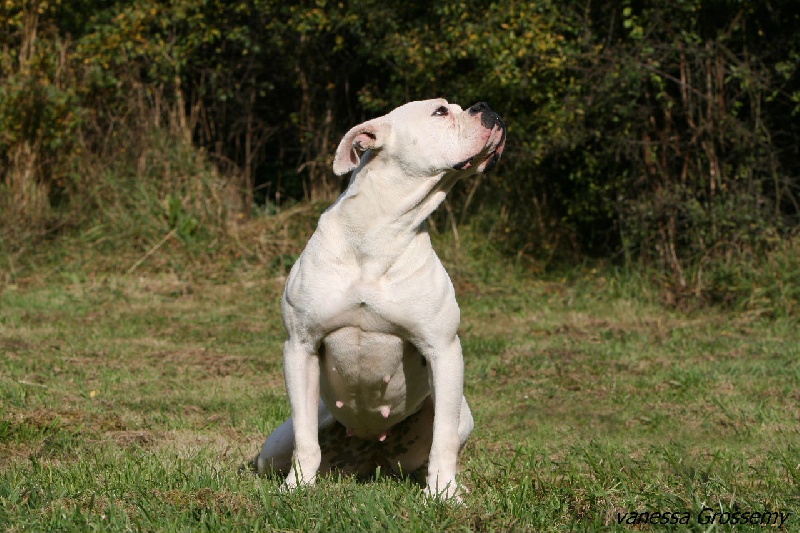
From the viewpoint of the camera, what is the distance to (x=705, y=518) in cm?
310

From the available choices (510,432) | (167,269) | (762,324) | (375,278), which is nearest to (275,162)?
(167,269)

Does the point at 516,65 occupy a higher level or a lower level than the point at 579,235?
higher

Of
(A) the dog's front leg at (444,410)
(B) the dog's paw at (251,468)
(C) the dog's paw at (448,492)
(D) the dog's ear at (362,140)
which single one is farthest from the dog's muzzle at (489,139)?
(B) the dog's paw at (251,468)

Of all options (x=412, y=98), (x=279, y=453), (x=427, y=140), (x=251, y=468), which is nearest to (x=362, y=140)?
(x=427, y=140)

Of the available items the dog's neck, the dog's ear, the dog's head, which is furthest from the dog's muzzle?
the dog's ear

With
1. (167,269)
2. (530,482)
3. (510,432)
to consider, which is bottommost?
(167,269)

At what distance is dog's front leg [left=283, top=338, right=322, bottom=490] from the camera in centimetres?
397

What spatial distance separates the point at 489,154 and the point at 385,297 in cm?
76

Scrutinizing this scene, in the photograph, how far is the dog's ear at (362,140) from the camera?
4.02 meters

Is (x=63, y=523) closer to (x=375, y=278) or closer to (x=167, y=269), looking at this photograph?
(x=375, y=278)

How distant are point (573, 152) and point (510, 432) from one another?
18.3ft

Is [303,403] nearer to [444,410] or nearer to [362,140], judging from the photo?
[444,410]

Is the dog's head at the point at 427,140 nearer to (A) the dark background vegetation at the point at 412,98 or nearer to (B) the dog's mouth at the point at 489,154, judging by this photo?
(B) the dog's mouth at the point at 489,154

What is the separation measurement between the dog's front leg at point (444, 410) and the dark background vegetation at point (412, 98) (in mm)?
5902
